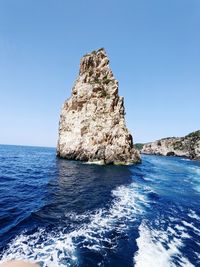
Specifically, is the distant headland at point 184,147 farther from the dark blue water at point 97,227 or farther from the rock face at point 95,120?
the dark blue water at point 97,227

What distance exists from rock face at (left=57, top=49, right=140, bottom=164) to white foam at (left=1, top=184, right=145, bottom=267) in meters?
38.4

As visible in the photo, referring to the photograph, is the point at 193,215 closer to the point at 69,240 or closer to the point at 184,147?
the point at 69,240

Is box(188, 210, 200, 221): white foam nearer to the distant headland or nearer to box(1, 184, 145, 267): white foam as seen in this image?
box(1, 184, 145, 267): white foam

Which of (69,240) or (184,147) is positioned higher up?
(184,147)

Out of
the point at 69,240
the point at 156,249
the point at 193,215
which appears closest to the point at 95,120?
the point at 193,215

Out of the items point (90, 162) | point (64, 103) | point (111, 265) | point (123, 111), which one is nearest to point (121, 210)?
point (111, 265)

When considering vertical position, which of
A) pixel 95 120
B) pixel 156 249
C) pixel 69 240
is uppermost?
pixel 95 120

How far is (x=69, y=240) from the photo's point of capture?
13.0m

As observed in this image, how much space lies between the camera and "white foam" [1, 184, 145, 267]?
36.0ft

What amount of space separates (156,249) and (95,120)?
169 ft

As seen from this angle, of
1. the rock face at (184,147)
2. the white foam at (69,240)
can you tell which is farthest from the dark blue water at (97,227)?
the rock face at (184,147)

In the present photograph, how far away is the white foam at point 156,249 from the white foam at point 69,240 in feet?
5.25

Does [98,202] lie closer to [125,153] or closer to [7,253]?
[7,253]

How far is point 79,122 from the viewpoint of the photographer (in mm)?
63688
